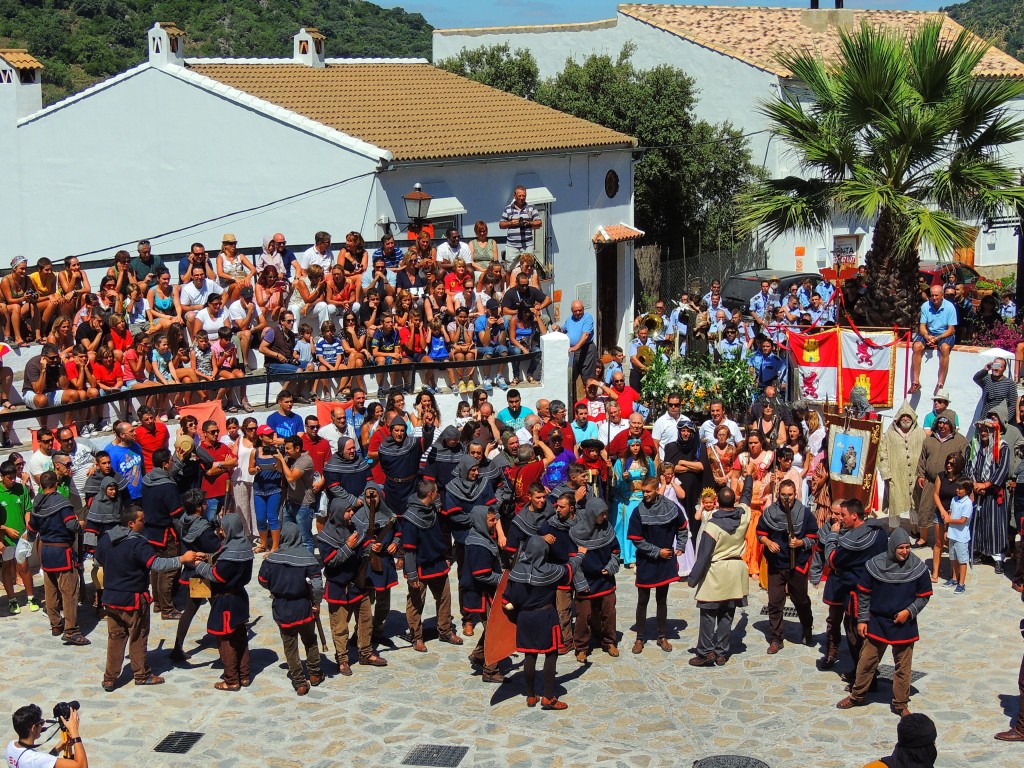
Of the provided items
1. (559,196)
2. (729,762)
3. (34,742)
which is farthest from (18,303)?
(559,196)

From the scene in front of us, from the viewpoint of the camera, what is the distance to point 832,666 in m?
13.0

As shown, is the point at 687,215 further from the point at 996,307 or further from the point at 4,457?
the point at 4,457

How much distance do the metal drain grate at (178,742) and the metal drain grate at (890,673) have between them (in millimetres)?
5916

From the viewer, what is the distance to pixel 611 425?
55.7 ft

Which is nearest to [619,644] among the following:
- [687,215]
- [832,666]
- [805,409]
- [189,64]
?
[832,666]

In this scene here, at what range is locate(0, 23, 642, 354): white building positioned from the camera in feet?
78.6

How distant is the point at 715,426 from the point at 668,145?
1781cm

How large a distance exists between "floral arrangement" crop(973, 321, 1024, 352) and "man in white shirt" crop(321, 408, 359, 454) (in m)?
8.56

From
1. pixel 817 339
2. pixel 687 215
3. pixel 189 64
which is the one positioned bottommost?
pixel 817 339

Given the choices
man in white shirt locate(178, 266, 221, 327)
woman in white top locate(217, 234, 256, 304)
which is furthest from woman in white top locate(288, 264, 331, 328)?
man in white shirt locate(178, 266, 221, 327)

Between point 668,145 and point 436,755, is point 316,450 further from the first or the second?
point 668,145

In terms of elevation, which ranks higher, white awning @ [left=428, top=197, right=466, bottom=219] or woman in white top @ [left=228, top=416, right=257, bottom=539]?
white awning @ [left=428, top=197, right=466, bottom=219]

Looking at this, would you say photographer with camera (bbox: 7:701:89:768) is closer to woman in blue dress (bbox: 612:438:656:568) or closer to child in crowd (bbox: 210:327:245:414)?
→ woman in blue dress (bbox: 612:438:656:568)

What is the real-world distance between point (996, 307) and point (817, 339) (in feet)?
9.60
